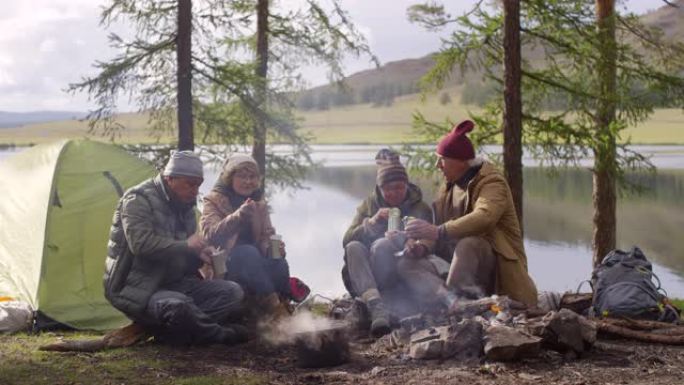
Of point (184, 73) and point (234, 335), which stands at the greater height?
point (184, 73)

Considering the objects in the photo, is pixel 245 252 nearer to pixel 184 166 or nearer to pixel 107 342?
pixel 184 166

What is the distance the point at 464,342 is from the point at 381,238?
4.52ft

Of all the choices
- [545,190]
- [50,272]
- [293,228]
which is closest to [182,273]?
[50,272]

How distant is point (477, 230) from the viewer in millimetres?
5672

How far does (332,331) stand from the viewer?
498 centimetres

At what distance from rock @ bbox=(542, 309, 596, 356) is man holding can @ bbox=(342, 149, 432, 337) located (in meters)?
1.28

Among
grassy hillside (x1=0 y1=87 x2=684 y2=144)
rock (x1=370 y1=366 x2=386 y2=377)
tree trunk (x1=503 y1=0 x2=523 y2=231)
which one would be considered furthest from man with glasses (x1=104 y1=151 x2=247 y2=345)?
grassy hillside (x1=0 y1=87 x2=684 y2=144)

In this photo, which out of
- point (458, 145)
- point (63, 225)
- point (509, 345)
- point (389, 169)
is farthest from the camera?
point (63, 225)

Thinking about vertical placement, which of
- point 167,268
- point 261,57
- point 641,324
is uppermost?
point 261,57

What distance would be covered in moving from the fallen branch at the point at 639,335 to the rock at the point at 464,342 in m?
1.04

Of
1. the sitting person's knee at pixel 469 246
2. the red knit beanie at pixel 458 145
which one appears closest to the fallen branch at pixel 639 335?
the sitting person's knee at pixel 469 246

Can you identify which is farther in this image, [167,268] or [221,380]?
[167,268]

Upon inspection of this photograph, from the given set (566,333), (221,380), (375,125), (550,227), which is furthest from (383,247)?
(375,125)

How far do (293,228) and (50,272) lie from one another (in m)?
22.9
